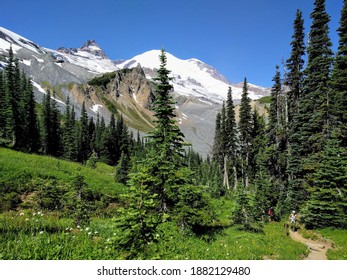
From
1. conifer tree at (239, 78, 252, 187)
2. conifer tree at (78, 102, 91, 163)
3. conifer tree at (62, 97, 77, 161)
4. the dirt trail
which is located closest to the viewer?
the dirt trail

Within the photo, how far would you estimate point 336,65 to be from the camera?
80.0ft

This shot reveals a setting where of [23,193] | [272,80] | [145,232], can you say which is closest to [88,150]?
[272,80]

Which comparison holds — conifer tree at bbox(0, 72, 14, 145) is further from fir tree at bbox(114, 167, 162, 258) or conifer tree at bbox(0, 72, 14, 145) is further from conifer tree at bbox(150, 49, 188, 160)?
fir tree at bbox(114, 167, 162, 258)

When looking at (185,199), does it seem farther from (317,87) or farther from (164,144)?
(317,87)

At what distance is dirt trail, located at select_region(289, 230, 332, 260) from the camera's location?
42.9 ft

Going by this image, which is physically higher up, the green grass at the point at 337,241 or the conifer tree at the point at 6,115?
the conifer tree at the point at 6,115

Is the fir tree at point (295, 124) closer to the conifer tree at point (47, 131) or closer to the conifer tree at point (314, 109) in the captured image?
the conifer tree at point (314, 109)

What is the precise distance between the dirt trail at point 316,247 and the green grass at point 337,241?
345 millimetres

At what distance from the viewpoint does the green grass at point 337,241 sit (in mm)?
12552

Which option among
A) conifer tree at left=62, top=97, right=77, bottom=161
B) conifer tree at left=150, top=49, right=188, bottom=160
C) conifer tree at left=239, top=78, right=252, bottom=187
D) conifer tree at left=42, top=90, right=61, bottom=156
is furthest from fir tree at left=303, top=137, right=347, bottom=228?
conifer tree at left=42, top=90, right=61, bottom=156

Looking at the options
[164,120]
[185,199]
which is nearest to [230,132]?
[164,120]

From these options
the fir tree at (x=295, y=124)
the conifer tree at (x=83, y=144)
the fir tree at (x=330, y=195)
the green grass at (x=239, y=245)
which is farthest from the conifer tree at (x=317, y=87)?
the conifer tree at (x=83, y=144)

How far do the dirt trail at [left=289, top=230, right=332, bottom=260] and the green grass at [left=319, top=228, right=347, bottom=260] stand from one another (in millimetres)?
345

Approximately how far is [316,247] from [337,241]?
5.29 feet
